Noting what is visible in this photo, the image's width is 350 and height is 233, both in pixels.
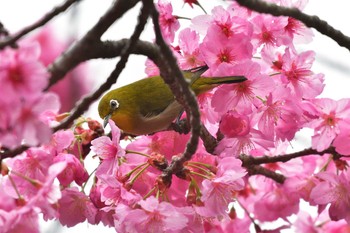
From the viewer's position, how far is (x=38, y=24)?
1.54 m

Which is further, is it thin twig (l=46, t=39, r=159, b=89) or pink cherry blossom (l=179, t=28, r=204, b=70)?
pink cherry blossom (l=179, t=28, r=204, b=70)

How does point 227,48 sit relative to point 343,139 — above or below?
above

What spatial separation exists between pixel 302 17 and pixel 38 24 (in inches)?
32.9

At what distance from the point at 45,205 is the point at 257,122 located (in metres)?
1.05

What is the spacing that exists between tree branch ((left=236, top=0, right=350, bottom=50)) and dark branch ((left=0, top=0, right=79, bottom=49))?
48cm

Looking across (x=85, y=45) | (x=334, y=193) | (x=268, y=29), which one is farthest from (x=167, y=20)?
(x=85, y=45)

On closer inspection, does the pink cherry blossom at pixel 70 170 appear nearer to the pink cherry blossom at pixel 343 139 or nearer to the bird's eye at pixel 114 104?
the bird's eye at pixel 114 104

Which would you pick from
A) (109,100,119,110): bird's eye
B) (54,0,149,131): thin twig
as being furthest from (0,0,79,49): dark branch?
(109,100,119,110): bird's eye

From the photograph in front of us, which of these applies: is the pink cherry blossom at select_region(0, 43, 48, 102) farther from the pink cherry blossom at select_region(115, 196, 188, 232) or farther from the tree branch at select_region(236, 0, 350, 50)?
the pink cherry blossom at select_region(115, 196, 188, 232)

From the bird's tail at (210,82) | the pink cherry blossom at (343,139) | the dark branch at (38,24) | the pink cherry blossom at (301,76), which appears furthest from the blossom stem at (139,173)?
the dark branch at (38,24)

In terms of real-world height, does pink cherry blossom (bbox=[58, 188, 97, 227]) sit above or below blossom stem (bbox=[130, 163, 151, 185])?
below

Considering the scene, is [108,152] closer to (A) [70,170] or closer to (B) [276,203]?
(A) [70,170]

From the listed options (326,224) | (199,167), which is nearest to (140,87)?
(199,167)

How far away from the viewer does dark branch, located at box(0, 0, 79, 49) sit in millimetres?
1491
